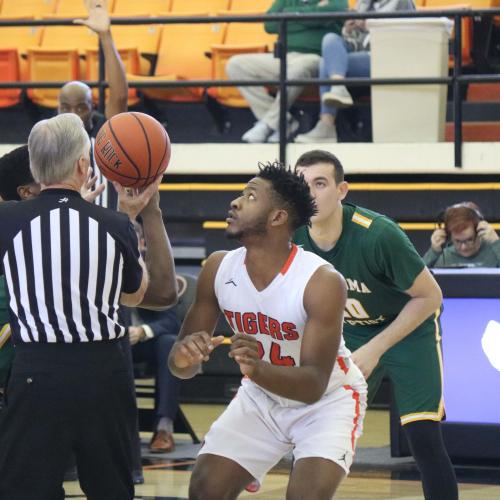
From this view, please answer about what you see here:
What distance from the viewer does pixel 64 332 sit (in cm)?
343

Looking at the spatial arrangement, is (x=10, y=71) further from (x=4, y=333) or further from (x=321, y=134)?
(x=4, y=333)

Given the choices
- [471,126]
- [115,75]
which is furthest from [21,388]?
[471,126]

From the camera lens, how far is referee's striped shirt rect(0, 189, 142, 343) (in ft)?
11.3

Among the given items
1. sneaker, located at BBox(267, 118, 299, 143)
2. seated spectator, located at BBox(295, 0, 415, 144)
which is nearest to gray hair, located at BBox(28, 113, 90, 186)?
seated spectator, located at BBox(295, 0, 415, 144)

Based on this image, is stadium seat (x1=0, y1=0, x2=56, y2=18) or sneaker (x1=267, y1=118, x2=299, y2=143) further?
→ stadium seat (x1=0, y1=0, x2=56, y2=18)

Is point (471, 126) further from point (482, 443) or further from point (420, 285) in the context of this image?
point (420, 285)

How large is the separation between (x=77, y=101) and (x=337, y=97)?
323 cm

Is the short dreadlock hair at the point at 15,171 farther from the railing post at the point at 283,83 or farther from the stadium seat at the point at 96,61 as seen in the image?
the stadium seat at the point at 96,61

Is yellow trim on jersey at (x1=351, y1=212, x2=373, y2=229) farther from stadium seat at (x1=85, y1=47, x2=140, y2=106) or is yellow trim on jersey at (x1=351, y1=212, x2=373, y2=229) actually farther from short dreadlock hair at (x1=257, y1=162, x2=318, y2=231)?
stadium seat at (x1=85, y1=47, x2=140, y2=106)

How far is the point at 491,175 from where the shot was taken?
9.13m

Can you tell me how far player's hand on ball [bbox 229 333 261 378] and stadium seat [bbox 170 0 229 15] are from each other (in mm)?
7143

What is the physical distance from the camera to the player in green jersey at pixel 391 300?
4.86 metres

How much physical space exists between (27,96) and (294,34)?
2384 mm

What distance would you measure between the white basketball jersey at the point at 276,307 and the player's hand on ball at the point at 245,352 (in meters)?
0.41
